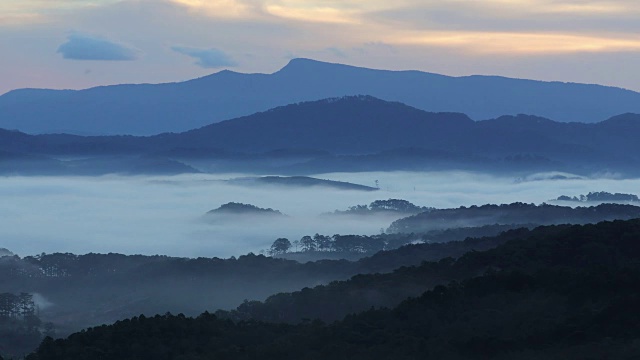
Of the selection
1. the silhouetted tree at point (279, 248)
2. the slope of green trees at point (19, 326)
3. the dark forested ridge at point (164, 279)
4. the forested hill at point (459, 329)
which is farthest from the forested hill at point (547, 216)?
the forested hill at point (459, 329)

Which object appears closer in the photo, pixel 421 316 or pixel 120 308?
pixel 421 316

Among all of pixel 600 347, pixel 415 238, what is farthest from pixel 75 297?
pixel 600 347

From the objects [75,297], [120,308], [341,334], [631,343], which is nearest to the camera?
[631,343]

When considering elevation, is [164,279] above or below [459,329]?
above

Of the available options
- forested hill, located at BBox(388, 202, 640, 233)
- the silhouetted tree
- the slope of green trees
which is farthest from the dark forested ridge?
the silhouetted tree

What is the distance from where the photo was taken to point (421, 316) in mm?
59094

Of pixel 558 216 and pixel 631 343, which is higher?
pixel 558 216

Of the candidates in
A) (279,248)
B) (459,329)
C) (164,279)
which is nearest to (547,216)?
(279,248)

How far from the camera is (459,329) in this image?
2112 inches

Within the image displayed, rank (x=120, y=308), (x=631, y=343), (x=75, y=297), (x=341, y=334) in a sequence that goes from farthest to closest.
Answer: (x=75, y=297) → (x=120, y=308) → (x=341, y=334) → (x=631, y=343)

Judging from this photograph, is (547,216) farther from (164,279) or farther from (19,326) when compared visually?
(19,326)

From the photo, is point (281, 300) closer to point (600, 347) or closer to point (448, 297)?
point (448, 297)

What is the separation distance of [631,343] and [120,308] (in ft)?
281

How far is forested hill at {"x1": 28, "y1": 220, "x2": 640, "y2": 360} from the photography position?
162ft
